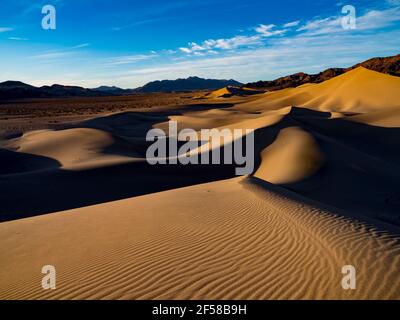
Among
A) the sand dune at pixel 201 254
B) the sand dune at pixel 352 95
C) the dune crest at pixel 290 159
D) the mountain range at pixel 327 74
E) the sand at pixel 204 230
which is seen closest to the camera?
the sand dune at pixel 201 254

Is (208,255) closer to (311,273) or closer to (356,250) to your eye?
(311,273)

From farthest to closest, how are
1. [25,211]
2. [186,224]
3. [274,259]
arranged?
1. [25,211]
2. [186,224]
3. [274,259]

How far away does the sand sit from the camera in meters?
4.46

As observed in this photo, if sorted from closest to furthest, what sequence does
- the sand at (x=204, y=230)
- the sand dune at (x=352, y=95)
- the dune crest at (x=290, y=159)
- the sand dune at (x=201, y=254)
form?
the sand dune at (x=201, y=254)
the sand at (x=204, y=230)
the dune crest at (x=290, y=159)
the sand dune at (x=352, y=95)

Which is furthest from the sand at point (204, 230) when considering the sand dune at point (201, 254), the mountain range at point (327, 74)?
the mountain range at point (327, 74)

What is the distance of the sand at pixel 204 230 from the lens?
14.6ft

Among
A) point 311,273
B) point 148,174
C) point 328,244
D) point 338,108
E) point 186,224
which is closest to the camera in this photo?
point 311,273

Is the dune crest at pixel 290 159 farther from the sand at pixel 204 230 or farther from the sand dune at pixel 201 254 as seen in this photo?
the sand dune at pixel 201 254

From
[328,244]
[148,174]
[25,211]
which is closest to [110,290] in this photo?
[328,244]

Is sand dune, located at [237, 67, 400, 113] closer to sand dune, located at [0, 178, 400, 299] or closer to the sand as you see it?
the sand

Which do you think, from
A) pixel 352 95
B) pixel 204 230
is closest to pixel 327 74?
pixel 352 95

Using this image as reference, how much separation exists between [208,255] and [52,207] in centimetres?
786

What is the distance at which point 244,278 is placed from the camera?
4.54 meters
